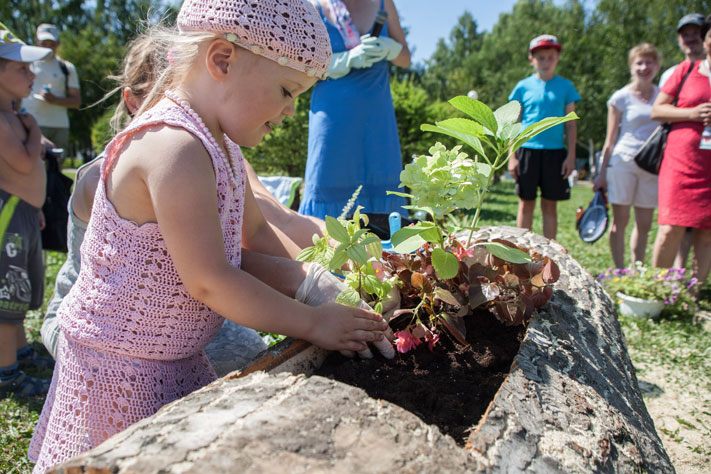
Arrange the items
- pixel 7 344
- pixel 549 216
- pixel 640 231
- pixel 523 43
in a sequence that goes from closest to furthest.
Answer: pixel 7 344
pixel 640 231
pixel 549 216
pixel 523 43

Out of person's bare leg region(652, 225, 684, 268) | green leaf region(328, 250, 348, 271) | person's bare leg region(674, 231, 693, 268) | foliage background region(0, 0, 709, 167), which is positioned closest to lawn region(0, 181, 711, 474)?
person's bare leg region(674, 231, 693, 268)

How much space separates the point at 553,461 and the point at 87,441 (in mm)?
1069

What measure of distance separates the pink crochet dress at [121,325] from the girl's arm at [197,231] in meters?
0.06

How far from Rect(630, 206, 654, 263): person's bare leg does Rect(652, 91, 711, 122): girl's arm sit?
990mm

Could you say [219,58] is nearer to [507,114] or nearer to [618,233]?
[507,114]

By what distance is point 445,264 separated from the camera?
4.47 ft

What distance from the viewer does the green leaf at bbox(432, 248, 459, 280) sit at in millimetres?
1353

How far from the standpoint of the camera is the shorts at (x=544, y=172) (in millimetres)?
4941

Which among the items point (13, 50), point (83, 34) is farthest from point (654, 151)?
point (83, 34)

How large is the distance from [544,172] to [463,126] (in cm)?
399

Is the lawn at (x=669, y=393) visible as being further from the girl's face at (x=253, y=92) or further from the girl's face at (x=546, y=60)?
the girl's face at (x=546, y=60)

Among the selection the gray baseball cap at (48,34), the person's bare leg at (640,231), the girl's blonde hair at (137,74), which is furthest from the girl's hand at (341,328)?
the gray baseball cap at (48,34)

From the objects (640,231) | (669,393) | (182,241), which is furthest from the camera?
(640,231)

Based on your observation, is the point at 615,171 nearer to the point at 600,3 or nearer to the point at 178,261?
the point at 178,261
